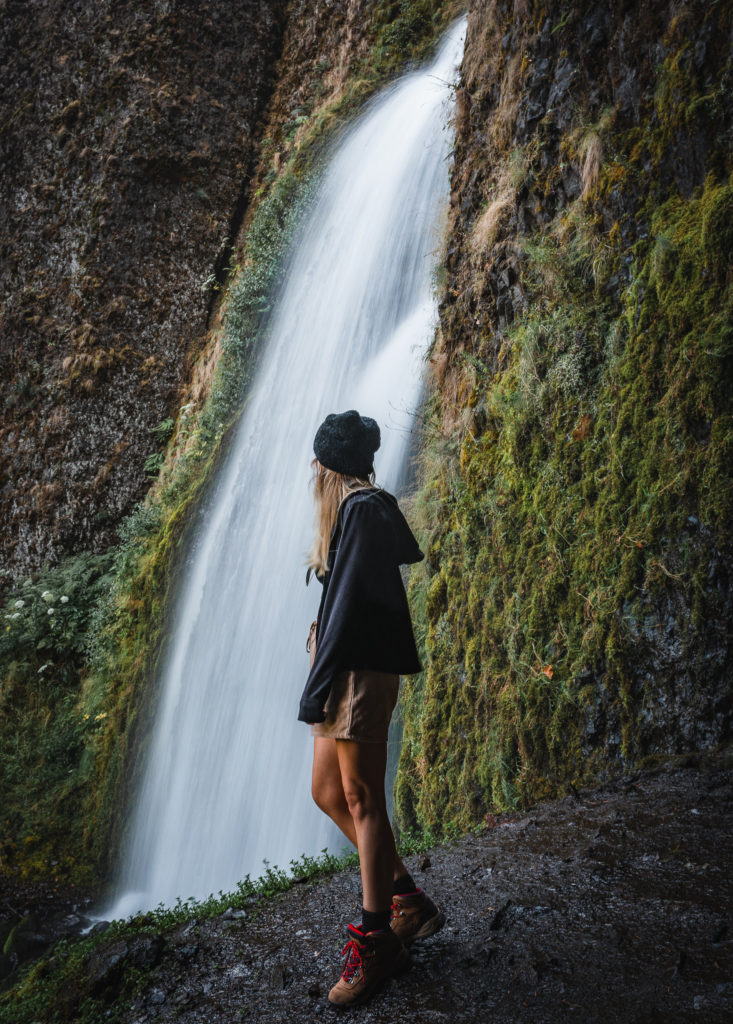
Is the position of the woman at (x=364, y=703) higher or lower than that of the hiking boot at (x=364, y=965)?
higher

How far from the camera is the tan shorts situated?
223 centimetres

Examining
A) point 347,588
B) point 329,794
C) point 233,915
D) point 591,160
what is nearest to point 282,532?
point 233,915

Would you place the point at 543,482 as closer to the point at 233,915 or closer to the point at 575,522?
the point at 575,522

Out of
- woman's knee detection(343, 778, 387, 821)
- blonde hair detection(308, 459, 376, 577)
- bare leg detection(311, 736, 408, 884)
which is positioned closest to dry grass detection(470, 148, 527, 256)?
blonde hair detection(308, 459, 376, 577)

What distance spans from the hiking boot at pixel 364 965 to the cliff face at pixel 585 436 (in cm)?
172

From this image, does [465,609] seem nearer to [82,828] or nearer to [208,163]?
[82,828]

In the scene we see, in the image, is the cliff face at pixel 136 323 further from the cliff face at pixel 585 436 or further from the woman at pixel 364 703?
the woman at pixel 364 703

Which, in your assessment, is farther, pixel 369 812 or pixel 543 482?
pixel 543 482

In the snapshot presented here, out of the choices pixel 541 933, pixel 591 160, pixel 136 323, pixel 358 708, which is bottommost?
pixel 541 933

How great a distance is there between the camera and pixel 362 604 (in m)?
2.29

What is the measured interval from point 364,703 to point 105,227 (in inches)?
497

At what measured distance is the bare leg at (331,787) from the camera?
240 cm

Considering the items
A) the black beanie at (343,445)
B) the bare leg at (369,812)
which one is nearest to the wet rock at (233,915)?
the bare leg at (369,812)

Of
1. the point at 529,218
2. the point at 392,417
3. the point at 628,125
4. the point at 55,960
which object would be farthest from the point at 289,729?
the point at 628,125
